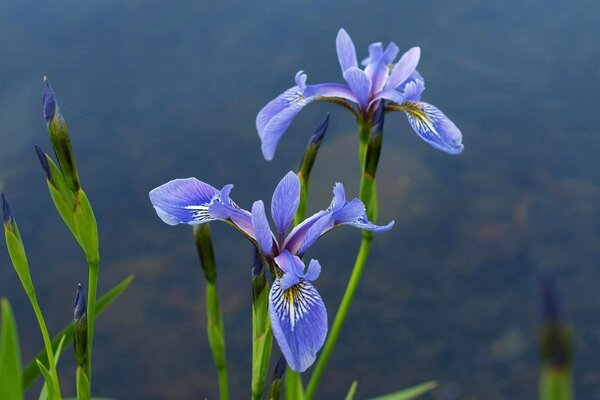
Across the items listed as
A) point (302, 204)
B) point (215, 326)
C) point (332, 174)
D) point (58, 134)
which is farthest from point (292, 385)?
point (332, 174)

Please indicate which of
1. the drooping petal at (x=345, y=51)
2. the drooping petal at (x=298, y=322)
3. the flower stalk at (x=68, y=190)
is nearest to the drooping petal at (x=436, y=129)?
the drooping petal at (x=345, y=51)

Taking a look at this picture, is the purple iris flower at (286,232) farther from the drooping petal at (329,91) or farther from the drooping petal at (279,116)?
the drooping petal at (329,91)

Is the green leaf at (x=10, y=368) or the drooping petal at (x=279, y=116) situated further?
the drooping petal at (x=279, y=116)

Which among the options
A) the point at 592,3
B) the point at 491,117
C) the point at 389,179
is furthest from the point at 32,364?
the point at 592,3

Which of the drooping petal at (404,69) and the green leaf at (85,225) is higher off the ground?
the drooping petal at (404,69)

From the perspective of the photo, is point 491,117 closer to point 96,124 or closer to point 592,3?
point 592,3

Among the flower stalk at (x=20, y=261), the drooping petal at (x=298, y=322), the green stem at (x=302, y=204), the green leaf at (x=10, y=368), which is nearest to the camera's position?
the green leaf at (x=10, y=368)

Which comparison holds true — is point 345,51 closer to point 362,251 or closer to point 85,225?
point 362,251
